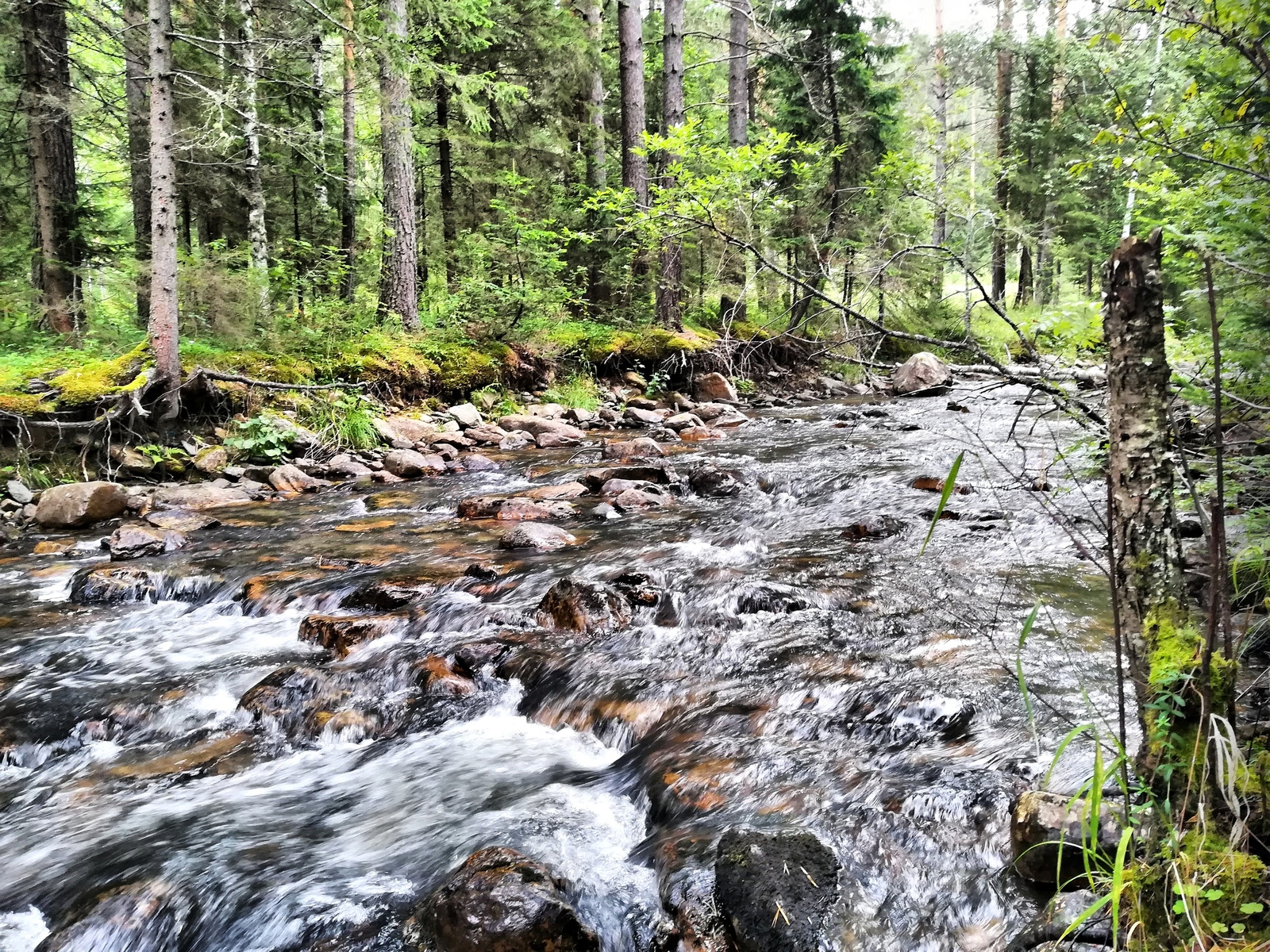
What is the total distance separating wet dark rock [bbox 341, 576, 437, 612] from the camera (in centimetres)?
563

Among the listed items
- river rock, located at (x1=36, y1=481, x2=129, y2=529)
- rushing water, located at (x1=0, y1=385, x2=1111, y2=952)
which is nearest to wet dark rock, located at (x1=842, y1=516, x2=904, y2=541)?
rushing water, located at (x1=0, y1=385, x2=1111, y2=952)

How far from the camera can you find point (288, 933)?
2725 mm

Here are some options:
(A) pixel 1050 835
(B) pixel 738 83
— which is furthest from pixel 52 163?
(A) pixel 1050 835

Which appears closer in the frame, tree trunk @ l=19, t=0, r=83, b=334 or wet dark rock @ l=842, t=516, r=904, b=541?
wet dark rock @ l=842, t=516, r=904, b=541

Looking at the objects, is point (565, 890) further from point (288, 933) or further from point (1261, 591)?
point (1261, 591)

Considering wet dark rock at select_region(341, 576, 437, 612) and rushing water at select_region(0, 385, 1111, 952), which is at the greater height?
wet dark rock at select_region(341, 576, 437, 612)

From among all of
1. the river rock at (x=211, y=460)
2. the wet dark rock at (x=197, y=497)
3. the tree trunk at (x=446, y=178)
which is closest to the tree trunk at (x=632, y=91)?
the tree trunk at (x=446, y=178)

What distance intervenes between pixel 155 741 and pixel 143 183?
14.1m

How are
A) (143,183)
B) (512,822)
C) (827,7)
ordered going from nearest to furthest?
(512,822) < (143,183) < (827,7)

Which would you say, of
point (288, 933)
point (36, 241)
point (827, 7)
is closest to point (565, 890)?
point (288, 933)

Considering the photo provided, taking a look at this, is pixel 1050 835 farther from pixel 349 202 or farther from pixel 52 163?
pixel 349 202

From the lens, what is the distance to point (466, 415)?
12430 millimetres

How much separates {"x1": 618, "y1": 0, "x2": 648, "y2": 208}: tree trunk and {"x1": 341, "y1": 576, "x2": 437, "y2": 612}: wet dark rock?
11799 millimetres

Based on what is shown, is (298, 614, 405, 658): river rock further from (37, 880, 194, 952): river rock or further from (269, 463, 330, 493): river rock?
(269, 463, 330, 493): river rock
